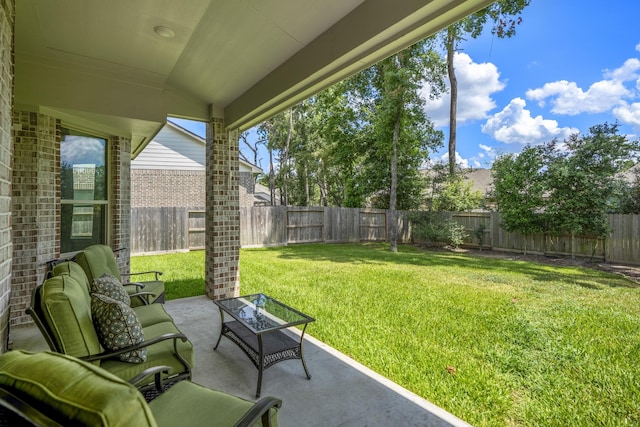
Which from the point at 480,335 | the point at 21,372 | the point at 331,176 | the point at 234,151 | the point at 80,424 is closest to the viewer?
the point at 80,424

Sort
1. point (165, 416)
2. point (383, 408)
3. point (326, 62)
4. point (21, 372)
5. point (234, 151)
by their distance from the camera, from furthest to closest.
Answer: point (234, 151)
point (326, 62)
point (383, 408)
point (165, 416)
point (21, 372)

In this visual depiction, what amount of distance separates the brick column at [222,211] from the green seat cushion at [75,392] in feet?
13.7

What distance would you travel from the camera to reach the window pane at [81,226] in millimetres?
4578

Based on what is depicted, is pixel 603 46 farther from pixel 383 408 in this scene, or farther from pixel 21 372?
pixel 21 372

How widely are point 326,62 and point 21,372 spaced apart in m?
2.79

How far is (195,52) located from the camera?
355 cm

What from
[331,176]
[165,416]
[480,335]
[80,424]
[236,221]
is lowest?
[480,335]

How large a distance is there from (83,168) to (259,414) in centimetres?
507

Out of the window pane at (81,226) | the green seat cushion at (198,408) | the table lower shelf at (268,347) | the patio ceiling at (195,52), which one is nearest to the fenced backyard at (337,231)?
the window pane at (81,226)

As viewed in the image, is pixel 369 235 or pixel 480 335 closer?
pixel 480 335

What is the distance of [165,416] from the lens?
1.59 meters

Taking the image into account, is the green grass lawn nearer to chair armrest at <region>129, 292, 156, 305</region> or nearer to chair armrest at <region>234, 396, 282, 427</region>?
chair armrest at <region>234, 396, 282, 427</region>

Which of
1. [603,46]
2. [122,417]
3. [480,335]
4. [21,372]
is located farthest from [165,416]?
[603,46]

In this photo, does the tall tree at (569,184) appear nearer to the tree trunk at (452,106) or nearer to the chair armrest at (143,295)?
the tree trunk at (452,106)
